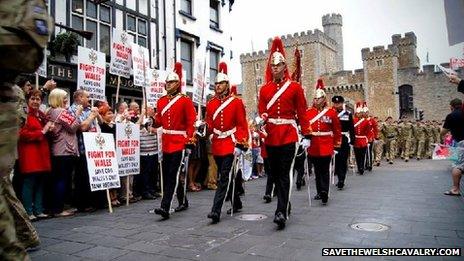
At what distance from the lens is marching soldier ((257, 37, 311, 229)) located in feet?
17.9

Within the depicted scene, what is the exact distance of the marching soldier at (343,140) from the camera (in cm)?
977

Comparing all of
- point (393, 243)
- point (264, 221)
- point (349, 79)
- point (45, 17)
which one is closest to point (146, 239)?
point (264, 221)

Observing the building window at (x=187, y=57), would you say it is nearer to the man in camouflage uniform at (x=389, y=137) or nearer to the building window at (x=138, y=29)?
the building window at (x=138, y=29)

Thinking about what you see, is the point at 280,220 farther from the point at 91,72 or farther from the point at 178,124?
the point at 91,72

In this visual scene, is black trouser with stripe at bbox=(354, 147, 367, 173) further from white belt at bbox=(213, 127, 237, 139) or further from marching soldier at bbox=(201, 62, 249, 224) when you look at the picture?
white belt at bbox=(213, 127, 237, 139)

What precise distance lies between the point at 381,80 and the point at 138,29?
137 ft

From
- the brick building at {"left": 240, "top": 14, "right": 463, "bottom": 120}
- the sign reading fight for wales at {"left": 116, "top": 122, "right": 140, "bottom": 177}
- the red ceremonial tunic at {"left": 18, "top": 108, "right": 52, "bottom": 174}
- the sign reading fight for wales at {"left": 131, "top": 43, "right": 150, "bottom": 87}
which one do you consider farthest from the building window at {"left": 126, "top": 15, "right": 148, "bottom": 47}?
the brick building at {"left": 240, "top": 14, "right": 463, "bottom": 120}

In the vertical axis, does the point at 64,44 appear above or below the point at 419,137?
above

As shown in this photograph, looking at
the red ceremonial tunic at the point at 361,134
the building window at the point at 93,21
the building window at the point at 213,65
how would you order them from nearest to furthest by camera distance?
the red ceremonial tunic at the point at 361,134 → the building window at the point at 93,21 → the building window at the point at 213,65

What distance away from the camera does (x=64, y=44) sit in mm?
12766

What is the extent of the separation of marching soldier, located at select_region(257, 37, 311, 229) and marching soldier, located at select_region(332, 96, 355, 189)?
428 centimetres

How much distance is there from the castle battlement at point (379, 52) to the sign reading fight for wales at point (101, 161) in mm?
50445

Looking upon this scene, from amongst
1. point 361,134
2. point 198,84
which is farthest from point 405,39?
point 198,84

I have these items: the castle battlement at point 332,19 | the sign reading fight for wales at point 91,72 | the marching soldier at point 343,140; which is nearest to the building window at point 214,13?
the marching soldier at point 343,140
